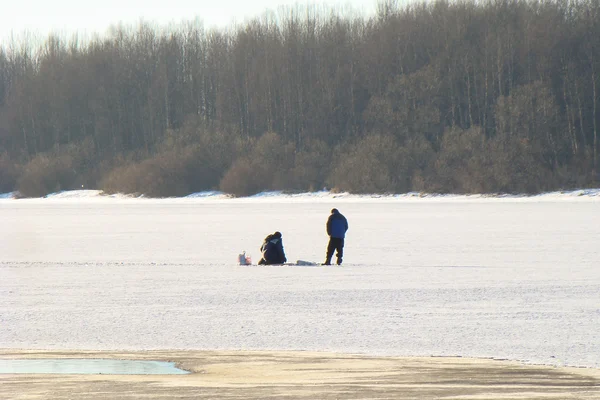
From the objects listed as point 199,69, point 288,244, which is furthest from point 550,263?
point 199,69

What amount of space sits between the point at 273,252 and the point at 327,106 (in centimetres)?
5326

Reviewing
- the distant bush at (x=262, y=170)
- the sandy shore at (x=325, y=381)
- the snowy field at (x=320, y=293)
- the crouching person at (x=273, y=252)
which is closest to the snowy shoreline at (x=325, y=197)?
the distant bush at (x=262, y=170)

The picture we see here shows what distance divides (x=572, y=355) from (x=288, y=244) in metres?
14.6

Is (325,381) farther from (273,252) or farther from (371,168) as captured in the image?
(371,168)

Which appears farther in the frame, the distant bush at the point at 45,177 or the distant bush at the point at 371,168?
the distant bush at the point at 45,177

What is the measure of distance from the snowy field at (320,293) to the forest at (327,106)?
3237 centimetres

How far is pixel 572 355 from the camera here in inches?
340

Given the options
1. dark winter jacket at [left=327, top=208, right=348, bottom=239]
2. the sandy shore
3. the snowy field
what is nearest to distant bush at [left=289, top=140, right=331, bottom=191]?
the snowy field

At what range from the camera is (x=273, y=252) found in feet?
60.1

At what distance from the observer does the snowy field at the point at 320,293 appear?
969 centimetres

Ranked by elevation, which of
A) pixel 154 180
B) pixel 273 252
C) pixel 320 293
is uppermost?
pixel 154 180

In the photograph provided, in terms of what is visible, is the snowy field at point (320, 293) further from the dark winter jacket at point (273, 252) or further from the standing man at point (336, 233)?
the standing man at point (336, 233)

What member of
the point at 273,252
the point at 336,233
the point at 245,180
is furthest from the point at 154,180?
the point at 336,233

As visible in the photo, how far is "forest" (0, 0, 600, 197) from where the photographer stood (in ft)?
194
